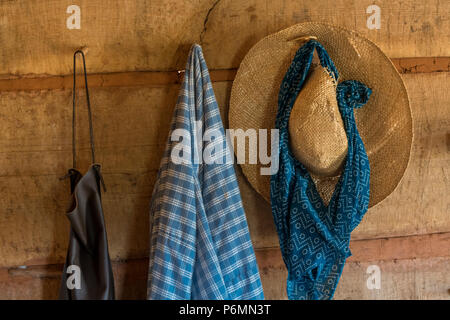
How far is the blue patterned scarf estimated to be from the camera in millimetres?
802

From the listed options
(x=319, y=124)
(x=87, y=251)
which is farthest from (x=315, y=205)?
(x=87, y=251)

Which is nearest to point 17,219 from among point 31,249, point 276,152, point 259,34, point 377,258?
point 31,249

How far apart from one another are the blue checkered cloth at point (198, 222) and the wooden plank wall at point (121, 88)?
10 cm

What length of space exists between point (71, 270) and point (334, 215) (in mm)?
621

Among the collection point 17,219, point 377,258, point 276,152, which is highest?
point 276,152

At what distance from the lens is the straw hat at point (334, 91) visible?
0.84 meters

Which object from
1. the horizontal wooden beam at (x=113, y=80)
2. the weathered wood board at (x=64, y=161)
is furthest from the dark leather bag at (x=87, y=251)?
the horizontal wooden beam at (x=113, y=80)

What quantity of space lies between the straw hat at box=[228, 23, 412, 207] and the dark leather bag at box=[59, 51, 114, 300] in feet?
1.23

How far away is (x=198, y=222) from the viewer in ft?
2.61

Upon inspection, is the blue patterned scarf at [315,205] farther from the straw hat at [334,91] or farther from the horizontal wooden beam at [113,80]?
the horizontal wooden beam at [113,80]

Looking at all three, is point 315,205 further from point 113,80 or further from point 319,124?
point 113,80

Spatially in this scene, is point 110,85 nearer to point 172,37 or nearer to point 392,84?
point 172,37

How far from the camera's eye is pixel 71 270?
815 mm

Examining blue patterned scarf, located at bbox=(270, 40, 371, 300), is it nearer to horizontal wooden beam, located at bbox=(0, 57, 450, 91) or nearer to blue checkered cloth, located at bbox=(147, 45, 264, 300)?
blue checkered cloth, located at bbox=(147, 45, 264, 300)
